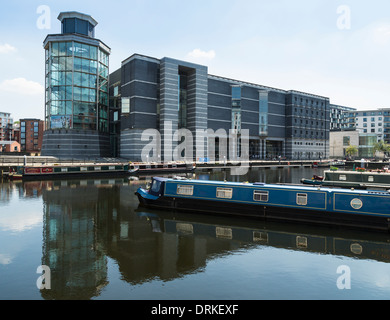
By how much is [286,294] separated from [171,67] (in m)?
81.6

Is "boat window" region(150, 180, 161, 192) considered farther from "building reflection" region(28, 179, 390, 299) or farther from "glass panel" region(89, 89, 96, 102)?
"glass panel" region(89, 89, 96, 102)

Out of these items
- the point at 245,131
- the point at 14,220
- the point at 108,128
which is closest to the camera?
→ the point at 14,220

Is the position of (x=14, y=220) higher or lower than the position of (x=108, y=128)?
lower

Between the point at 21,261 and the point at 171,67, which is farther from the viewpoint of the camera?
the point at 171,67

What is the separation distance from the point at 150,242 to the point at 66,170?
4171 cm

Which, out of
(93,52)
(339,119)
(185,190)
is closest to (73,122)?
(93,52)

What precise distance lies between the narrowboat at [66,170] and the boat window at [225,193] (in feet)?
124

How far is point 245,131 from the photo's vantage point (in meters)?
106

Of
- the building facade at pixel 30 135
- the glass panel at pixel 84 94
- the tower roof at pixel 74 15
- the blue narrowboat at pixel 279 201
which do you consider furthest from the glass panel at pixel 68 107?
the building facade at pixel 30 135

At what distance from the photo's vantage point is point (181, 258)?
14.8 m

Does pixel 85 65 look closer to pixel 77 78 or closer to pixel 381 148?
pixel 77 78
